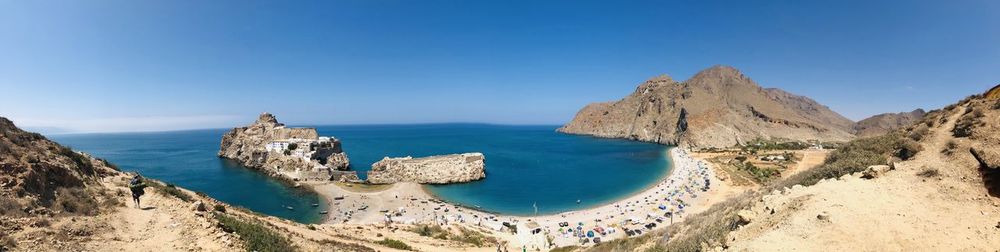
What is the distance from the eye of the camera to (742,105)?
170250 mm

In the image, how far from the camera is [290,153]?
71000mm

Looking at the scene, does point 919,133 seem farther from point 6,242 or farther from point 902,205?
point 6,242

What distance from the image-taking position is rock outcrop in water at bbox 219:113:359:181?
65356mm

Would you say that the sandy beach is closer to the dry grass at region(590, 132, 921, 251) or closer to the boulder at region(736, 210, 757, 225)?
the dry grass at region(590, 132, 921, 251)

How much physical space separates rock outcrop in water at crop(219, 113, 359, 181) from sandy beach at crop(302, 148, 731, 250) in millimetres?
7409

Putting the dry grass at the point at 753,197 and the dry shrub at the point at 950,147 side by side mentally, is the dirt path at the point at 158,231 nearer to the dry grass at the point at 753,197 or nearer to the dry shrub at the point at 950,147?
the dry grass at the point at 753,197

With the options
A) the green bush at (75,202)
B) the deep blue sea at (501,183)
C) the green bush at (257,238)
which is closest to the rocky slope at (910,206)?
the green bush at (257,238)

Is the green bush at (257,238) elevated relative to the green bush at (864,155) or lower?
lower

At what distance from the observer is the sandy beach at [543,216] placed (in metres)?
37.2

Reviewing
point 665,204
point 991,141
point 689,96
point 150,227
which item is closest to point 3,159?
point 150,227

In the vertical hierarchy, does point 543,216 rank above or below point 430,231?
below

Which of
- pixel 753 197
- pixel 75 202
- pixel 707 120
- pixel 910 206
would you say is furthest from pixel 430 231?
pixel 707 120

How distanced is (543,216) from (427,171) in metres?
25.3

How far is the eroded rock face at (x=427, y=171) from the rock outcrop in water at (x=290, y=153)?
4.97m
